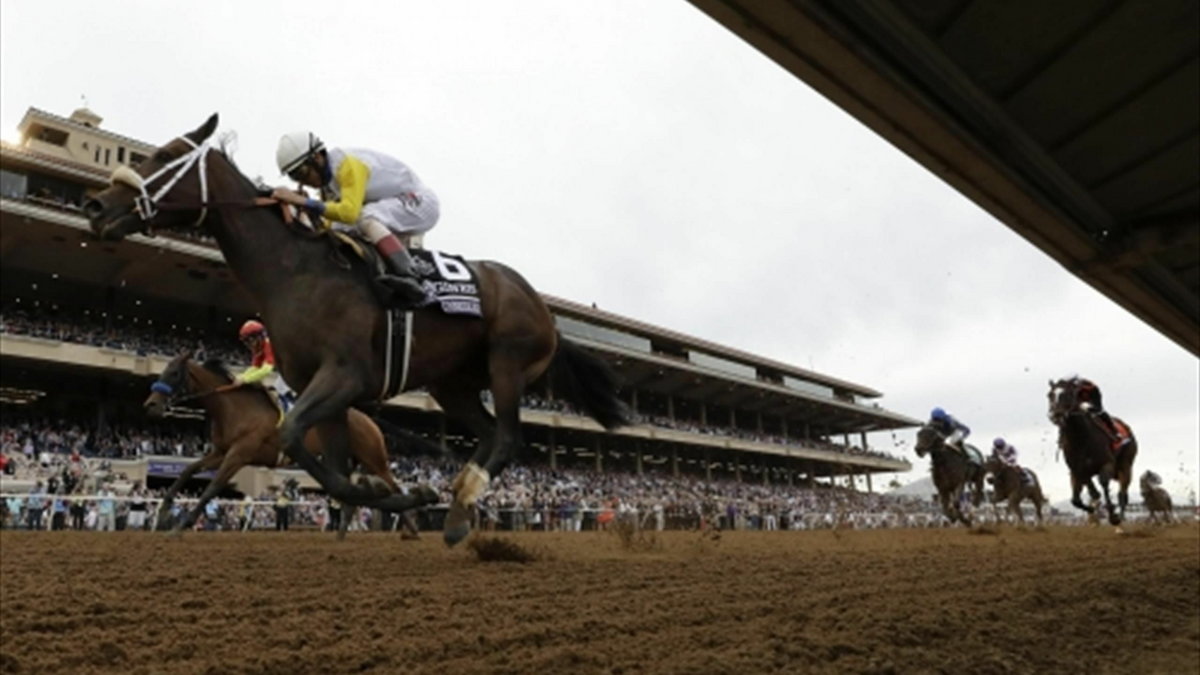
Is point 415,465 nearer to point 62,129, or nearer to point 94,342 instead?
point 94,342

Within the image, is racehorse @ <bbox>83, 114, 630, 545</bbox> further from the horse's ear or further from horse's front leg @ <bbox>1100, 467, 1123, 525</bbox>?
horse's front leg @ <bbox>1100, 467, 1123, 525</bbox>

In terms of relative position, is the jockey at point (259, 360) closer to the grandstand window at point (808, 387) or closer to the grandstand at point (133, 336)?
the grandstand at point (133, 336)

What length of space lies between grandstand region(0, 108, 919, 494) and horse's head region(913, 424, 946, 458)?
567 centimetres

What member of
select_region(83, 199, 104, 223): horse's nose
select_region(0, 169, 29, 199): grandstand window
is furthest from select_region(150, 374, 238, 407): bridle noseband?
select_region(0, 169, 29, 199): grandstand window

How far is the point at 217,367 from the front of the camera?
9398 mm

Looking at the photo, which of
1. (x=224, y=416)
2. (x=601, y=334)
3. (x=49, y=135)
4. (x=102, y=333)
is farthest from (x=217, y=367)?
(x=601, y=334)

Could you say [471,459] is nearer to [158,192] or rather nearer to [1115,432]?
[158,192]

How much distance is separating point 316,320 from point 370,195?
771mm

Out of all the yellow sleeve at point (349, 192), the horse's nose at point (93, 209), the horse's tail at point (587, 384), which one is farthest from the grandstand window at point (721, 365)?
the horse's nose at point (93, 209)

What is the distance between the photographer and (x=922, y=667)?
2.90 meters

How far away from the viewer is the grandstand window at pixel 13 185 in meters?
24.6

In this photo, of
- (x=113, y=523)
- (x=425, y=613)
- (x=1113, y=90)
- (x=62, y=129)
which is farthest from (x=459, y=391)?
(x=62, y=129)

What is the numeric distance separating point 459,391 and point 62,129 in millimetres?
36827

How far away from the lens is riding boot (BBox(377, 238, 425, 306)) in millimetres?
4016
